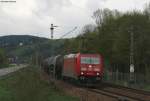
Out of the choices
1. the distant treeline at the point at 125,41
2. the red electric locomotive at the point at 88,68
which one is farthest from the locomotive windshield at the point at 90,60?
the distant treeline at the point at 125,41

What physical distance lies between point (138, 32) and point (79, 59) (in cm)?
1614

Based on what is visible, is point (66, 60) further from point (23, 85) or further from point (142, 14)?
point (23, 85)

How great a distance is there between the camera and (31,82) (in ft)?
72.1

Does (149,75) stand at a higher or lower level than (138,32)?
lower

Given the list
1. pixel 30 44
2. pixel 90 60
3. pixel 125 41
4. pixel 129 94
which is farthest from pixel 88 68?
pixel 30 44

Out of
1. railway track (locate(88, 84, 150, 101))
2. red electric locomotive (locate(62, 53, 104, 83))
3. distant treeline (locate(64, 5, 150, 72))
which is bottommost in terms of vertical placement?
railway track (locate(88, 84, 150, 101))

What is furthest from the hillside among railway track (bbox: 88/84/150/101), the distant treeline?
railway track (bbox: 88/84/150/101)

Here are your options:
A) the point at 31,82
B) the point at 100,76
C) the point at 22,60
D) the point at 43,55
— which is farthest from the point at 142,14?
the point at 22,60

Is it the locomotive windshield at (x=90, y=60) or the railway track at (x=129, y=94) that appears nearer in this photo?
the railway track at (x=129, y=94)

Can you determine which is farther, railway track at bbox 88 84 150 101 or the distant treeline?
the distant treeline

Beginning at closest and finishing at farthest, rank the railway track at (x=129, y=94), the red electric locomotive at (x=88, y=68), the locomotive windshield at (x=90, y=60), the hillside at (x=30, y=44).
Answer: the railway track at (x=129, y=94) → the red electric locomotive at (x=88, y=68) → the locomotive windshield at (x=90, y=60) → the hillside at (x=30, y=44)

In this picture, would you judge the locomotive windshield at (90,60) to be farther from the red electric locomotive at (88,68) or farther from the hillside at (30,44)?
the hillside at (30,44)

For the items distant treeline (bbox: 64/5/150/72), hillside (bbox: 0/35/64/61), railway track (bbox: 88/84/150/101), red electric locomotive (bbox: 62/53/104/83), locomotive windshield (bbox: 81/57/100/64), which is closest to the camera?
railway track (bbox: 88/84/150/101)

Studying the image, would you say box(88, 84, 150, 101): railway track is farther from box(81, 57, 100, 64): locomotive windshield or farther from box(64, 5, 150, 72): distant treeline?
box(64, 5, 150, 72): distant treeline
